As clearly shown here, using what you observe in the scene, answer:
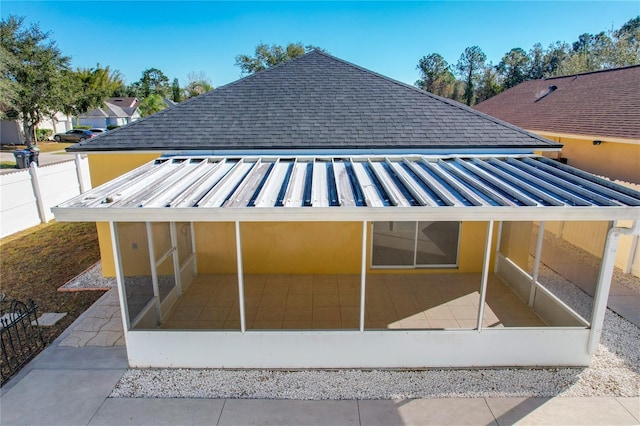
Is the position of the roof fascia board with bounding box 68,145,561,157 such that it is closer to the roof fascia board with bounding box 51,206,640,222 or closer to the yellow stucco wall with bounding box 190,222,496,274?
the yellow stucco wall with bounding box 190,222,496,274

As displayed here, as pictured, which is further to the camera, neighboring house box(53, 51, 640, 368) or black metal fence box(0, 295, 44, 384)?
black metal fence box(0, 295, 44, 384)

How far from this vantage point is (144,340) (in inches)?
239

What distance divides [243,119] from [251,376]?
662 cm

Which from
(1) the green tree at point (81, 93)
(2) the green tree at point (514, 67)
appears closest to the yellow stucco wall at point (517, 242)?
(1) the green tree at point (81, 93)

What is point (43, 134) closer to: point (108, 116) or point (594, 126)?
point (108, 116)

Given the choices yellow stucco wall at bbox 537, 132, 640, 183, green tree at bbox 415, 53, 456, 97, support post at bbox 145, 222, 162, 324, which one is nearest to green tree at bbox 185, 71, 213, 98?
green tree at bbox 415, 53, 456, 97

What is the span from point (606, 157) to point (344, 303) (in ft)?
40.4

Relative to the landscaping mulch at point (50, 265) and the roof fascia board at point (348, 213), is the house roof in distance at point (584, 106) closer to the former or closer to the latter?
the roof fascia board at point (348, 213)

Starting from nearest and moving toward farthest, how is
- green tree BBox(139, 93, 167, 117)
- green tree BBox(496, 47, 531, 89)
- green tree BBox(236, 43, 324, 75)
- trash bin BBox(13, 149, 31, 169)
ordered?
trash bin BBox(13, 149, 31, 169) → green tree BBox(236, 43, 324, 75) → green tree BBox(496, 47, 531, 89) → green tree BBox(139, 93, 167, 117)

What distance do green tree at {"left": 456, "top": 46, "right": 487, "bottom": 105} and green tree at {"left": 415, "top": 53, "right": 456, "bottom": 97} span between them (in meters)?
2.24

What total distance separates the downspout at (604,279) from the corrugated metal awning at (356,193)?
308mm

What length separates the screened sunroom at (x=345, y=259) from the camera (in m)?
5.45

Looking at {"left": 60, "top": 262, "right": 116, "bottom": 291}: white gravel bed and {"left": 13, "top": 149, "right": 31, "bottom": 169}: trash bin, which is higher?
{"left": 13, "top": 149, "right": 31, "bottom": 169}: trash bin

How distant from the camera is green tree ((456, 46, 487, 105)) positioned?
60731 millimetres
